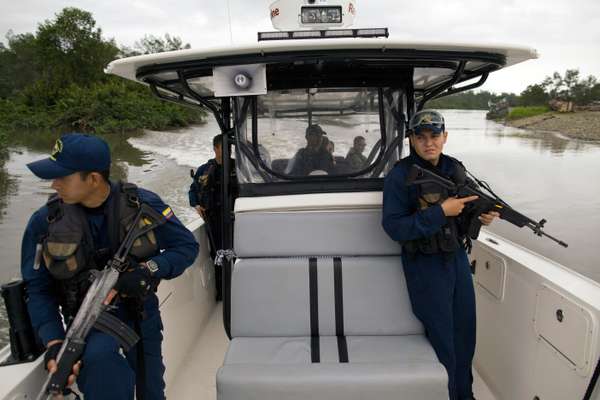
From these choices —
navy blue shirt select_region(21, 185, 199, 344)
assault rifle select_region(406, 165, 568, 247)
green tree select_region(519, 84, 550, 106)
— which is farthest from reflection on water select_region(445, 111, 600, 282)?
green tree select_region(519, 84, 550, 106)

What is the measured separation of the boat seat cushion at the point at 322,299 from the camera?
214 cm

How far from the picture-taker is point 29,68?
178 ft

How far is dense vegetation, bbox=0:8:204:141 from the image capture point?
32156mm

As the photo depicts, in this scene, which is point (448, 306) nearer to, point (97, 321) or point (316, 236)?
point (316, 236)

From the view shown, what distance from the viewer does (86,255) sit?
1.56 metres

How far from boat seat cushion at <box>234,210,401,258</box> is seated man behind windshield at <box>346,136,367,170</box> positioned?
1.51ft

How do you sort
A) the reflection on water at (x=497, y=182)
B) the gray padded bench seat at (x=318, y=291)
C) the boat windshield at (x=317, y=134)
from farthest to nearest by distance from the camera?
the reflection on water at (x=497, y=182) < the boat windshield at (x=317, y=134) < the gray padded bench seat at (x=318, y=291)

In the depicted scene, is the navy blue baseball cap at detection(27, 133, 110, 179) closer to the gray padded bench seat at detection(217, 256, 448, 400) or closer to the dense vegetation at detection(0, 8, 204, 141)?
the gray padded bench seat at detection(217, 256, 448, 400)

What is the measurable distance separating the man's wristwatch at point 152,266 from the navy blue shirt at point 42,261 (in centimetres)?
1

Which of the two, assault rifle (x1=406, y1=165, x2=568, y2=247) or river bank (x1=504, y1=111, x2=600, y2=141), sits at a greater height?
assault rifle (x1=406, y1=165, x2=568, y2=247)

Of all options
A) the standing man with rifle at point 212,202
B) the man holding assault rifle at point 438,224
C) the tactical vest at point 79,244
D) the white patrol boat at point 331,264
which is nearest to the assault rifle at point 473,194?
the man holding assault rifle at point 438,224

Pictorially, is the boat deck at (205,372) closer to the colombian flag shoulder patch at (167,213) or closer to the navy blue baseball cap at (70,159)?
the colombian flag shoulder patch at (167,213)

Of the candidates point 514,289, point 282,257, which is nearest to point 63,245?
point 282,257

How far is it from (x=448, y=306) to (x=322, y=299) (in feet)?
1.95
